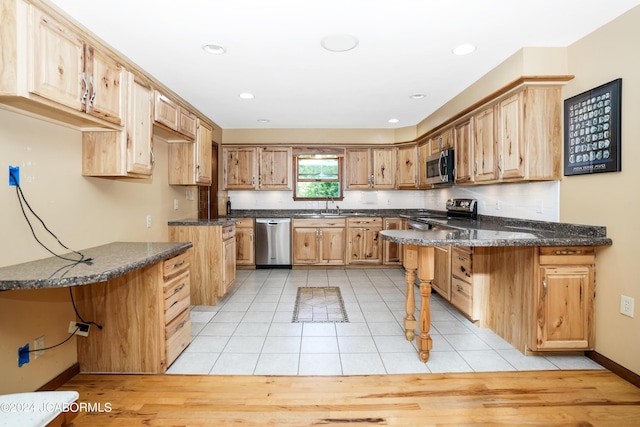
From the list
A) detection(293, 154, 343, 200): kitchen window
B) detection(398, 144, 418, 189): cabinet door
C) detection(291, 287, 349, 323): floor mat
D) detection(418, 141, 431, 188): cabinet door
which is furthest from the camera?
detection(293, 154, 343, 200): kitchen window

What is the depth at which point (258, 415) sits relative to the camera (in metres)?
1.85

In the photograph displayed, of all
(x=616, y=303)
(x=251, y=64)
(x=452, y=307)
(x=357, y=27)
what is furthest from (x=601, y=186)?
(x=251, y=64)

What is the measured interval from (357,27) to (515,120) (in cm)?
→ 161

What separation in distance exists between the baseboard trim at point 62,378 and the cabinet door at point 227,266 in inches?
60.9

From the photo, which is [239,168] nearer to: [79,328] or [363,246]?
[363,246]

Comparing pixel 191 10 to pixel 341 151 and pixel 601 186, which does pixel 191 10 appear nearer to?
pixel 601 186

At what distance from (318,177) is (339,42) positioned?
3.42 meters

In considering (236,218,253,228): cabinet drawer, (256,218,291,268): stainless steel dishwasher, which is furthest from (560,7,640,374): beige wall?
(236,218,253,228): cabinet drawer

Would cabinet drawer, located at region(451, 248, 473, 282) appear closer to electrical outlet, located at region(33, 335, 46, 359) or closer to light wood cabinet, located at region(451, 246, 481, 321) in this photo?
light wood cabinet, located at region(451, 246, 481, 321)

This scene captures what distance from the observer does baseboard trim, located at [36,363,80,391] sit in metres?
2.04

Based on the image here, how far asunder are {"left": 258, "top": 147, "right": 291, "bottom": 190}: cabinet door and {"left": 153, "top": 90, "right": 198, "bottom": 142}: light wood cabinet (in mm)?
2030

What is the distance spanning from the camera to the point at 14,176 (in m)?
1.80

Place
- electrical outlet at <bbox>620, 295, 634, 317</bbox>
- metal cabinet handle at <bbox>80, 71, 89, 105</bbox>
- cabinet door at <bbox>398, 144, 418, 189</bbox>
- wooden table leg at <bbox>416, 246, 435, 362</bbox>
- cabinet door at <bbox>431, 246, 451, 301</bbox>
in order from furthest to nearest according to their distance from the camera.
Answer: cabinet door at <bbox>398, 144, 418, 189</bbox> < cabinet door at <bbox>431, 246, 451, 301</bbox> < wooden table leg at <bbox>416, 246, 435, 362</bbox> < electrical outlet at <bbox>620, 295, 634, 317</bbox> < metal cabinet handle at <bbox>80, 71, 89, 105</bbox>

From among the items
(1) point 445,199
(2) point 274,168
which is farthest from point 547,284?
(2) point 274,168
